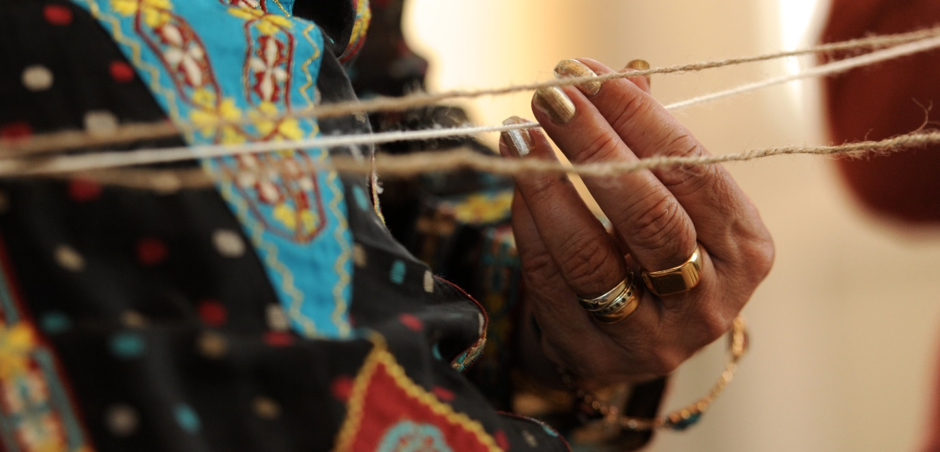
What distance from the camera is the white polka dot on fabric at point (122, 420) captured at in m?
0.24

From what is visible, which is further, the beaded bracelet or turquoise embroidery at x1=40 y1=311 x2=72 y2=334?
the beaded bracelet

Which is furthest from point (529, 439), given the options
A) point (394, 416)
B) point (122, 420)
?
point (122, 420)

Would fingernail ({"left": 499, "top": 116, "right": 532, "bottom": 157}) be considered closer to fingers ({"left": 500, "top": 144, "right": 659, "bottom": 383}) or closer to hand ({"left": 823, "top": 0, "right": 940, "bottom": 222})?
fingers ({"left": 500, "top": 144, "right": 659, "bottom": 383})

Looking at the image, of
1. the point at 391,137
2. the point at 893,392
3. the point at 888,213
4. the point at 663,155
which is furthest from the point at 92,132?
the point at 893,392

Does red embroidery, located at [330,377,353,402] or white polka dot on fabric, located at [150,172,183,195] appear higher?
white polka dot on fabric, located at [150,172,183,195]

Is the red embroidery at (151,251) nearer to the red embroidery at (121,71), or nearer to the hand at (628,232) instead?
the red embroidery at (121,71)

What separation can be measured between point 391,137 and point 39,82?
6.0 inches

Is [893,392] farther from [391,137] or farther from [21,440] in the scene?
[21,440]

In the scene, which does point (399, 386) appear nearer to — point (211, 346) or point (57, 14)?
point (211, 346)

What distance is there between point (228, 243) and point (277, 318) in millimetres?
38

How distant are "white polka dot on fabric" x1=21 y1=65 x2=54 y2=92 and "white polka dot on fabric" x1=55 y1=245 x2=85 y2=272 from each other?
7cm

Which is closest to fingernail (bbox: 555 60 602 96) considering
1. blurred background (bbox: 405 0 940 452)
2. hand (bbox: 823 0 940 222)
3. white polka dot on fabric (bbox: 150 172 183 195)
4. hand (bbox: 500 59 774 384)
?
hand (bbox: 500 59 774 384)

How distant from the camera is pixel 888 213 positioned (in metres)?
0.83

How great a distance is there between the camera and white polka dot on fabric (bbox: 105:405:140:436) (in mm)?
242
